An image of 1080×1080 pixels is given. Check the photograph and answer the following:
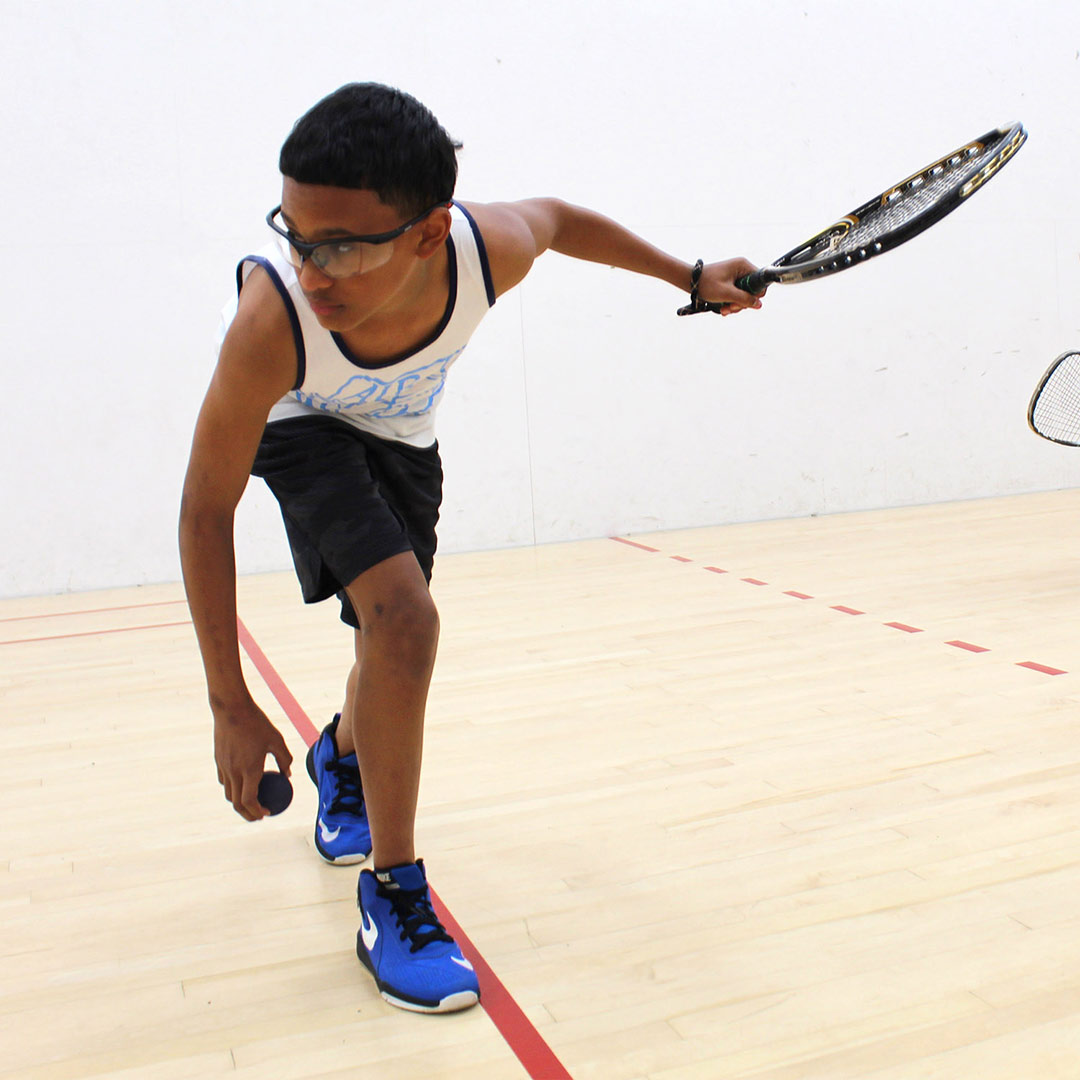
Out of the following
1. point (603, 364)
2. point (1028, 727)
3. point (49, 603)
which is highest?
point (603, 364)

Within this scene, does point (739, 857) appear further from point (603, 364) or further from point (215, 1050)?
point (603, 364)

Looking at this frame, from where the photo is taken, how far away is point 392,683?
116 centimetres

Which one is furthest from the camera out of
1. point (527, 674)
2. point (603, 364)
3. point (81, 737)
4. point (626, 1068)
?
point (603, 364)

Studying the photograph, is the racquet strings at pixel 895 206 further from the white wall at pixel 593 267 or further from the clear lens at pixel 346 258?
the white wall at pixel 593 267

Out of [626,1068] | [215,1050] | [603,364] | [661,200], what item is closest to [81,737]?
[215,1050]

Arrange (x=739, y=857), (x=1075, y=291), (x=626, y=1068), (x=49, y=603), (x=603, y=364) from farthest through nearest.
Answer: (x=1075, y=291)
(x=603, y=364)
(x=49, y=603)
(x=739, y=857)
(x=626, y=1068)

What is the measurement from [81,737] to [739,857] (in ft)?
4.41

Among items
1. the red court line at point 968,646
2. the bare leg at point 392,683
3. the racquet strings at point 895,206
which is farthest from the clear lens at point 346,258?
the red court line at point 968,646

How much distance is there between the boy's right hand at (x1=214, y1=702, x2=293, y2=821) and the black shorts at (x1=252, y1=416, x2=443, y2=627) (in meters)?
0.20

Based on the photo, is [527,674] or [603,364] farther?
[603,364]

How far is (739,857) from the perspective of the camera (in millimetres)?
1417

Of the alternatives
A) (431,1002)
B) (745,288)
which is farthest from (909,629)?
(431,1002)

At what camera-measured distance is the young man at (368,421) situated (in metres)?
1.00

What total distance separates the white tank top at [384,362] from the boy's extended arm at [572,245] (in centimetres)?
3
